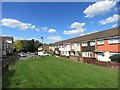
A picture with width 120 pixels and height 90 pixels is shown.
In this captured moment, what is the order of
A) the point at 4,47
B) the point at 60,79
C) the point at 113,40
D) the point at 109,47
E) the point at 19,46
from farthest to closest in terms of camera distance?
the point at 19,46
the point at 4,47
the point at 109,47
the point at 113,40
the point at 60,79

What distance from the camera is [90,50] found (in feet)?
149

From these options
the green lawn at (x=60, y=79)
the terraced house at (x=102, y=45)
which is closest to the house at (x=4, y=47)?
the terraced house at (x=102, y=45)

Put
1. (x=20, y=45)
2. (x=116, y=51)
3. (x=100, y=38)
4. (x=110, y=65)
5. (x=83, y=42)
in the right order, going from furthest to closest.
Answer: (x=20, y=45)
(x=83, y=42)
(x=100, y=38)
(x=116, y=51)
(x=110, y=65)

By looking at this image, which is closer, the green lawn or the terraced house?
the green lawn

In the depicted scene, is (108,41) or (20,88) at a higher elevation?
(108,41)

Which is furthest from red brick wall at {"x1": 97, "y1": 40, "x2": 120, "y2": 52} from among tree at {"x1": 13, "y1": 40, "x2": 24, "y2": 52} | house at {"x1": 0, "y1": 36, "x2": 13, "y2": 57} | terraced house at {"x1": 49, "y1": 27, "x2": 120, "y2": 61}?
tree at {"x1": 13, "y1": 40, "x2": 24, "y2": 52}

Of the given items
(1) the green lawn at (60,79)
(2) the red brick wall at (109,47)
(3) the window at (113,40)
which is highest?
(3) the window at (113,40)

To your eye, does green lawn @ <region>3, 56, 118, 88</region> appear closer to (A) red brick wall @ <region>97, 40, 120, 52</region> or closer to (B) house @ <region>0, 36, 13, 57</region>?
(A) red brick wall @ <region>97, 40, 120, 52</region>

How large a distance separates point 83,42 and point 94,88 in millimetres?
40236

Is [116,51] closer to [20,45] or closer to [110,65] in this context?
[110,65]

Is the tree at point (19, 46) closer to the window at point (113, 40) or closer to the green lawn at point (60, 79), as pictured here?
the window at point (113, 40)

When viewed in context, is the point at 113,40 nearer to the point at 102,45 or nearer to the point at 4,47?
the point at 102,45

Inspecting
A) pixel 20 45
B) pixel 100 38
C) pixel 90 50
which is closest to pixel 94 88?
pixel 100 38

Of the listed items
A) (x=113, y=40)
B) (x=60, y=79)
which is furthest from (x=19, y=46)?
(x=60, y=79)
